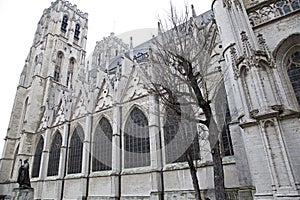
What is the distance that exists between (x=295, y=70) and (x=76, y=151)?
15566 mm

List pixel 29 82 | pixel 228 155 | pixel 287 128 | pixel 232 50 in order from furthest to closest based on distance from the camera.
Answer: pixel 29 82, pixel 228 155, pixel 232 50, pixel 287 128

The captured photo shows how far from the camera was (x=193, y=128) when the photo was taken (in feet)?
32.4

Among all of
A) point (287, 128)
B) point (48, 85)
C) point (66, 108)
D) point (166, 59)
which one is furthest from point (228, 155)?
point (48, 85)

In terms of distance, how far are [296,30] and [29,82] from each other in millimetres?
28598

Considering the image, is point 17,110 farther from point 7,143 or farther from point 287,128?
point 287,128

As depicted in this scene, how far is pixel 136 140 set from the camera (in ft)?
43.0

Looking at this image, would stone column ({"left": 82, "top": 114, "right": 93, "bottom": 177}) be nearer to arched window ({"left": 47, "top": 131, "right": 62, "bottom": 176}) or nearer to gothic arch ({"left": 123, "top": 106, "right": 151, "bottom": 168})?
gothic arch ({"left": 123, "top": 106, "right": 151, "bottom": 168})

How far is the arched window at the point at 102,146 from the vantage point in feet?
46.9

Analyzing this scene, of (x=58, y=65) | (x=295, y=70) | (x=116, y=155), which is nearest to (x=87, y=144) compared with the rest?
(x=116, y=155)

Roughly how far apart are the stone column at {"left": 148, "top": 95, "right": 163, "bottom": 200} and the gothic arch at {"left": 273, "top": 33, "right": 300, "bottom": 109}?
18.9ft

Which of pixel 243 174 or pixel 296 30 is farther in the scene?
pixel 243 174

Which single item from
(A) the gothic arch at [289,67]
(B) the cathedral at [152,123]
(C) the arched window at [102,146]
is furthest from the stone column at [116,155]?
(A) the gothic arch at [289,67]

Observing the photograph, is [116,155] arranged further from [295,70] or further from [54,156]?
[295,70]

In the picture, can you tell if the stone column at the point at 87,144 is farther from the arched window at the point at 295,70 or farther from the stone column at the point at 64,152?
the arched window at the point at 295,70
